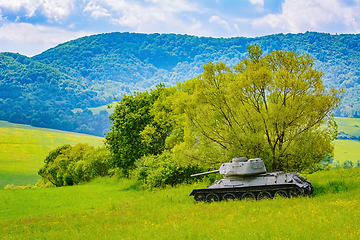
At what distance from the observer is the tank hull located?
1950 cm

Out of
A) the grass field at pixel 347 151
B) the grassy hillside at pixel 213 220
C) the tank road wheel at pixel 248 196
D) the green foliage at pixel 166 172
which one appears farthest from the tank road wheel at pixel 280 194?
the grass field at pixel 347 151

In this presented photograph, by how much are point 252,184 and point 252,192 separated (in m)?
0.49

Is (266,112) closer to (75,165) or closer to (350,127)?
(75,165)

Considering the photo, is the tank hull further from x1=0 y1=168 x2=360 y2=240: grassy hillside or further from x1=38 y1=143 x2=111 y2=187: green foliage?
x1=38 y1=143 x2=111 y2=187: green foliage

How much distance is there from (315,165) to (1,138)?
486 ft

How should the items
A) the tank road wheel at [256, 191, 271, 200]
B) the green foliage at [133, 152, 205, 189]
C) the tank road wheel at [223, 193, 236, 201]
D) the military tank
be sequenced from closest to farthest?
1. the military tank
2. the tank road wheel at [256, 191, 271, 200]
3. the tank road wheel at [223, 193, 236, 201]
4. the green foliage at [133, 152, 205, 189]

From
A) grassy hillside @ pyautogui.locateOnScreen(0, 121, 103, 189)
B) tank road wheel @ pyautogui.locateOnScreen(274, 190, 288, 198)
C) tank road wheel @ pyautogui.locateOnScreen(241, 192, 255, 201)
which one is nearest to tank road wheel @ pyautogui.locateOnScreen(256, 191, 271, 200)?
tank road wheel @ pyautogui.locateOnScreen(241, 192, 255, 201)

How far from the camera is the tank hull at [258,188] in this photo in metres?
19.5

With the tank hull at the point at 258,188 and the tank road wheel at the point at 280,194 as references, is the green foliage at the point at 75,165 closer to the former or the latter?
the tank hull at the point at 258,188

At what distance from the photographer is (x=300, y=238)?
37.3 feet

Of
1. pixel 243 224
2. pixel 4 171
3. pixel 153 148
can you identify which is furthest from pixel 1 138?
pixel 243 224

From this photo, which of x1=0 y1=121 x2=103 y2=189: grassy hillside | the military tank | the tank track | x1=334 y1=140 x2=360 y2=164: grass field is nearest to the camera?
the tank track

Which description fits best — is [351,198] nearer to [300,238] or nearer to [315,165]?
[315,165]

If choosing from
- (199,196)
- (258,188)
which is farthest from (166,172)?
(258,188)
